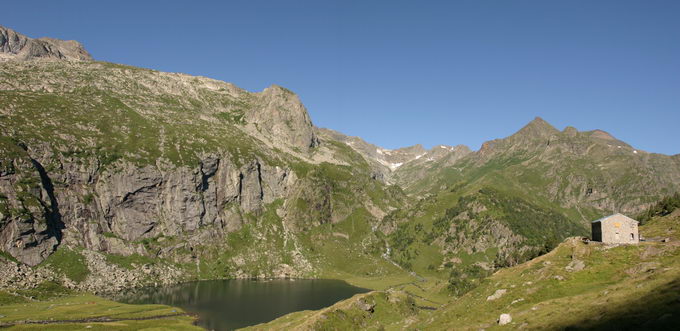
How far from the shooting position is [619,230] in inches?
3307

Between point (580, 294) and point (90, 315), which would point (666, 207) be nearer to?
point (580, 294)

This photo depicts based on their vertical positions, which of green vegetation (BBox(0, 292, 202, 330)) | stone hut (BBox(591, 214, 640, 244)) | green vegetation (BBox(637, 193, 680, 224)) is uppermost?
green vegetation (BBox(637, 193, 680, 224))

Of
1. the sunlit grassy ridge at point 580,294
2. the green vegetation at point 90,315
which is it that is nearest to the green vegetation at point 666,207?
the sunlit grassy ridge at point 580,294

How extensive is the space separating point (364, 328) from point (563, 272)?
5628 centimetres

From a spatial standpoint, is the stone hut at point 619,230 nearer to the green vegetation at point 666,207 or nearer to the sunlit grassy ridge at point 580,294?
the sunlit grassy ridge at point 580,294

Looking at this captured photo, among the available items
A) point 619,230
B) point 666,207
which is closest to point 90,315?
point 619,230

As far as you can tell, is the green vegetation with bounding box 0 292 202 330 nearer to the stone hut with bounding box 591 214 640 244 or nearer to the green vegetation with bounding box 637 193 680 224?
the stone hut with bounding box 591 214 640 244

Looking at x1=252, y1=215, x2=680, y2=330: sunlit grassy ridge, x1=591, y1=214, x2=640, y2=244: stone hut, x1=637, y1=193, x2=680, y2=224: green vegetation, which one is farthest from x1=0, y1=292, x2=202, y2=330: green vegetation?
x1=637, y1=193, x2=680, y2=224: green vegetation

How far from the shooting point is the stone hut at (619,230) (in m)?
83.5

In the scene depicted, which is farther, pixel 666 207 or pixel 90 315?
pixel 666 207

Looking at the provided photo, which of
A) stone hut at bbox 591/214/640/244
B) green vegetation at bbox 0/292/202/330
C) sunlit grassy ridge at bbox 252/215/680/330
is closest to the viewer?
sunlit grassy ridge at bbox 252/215/680/330

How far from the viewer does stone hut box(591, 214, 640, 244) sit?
274ft

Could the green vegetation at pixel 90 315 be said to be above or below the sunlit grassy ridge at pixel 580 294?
below

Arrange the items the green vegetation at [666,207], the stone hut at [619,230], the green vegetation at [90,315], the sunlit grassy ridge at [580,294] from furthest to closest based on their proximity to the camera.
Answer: the green vegetation at [666,207] → the green vegetation at [90,315] → the stone hut at [619,230] → the sunlit grassy ridge at [580,294]
